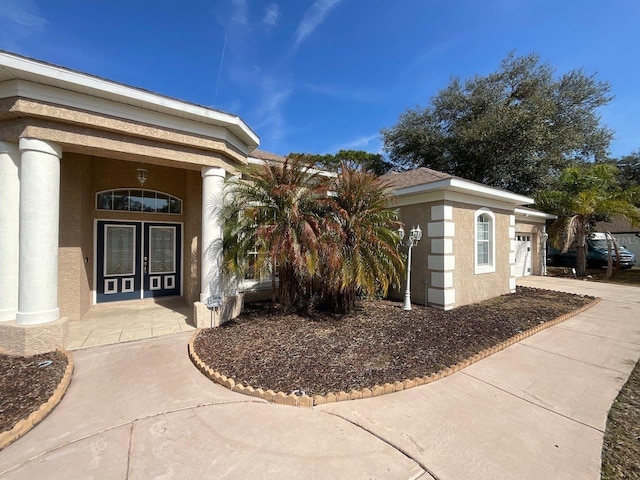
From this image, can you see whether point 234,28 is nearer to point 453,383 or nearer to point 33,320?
point 33,320

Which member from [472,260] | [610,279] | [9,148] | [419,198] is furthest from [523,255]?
[9,148]

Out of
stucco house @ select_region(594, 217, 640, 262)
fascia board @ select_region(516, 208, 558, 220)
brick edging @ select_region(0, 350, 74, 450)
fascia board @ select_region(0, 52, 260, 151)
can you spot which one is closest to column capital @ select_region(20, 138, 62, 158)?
fascia board @ select_region(0, 52, 260, 151)

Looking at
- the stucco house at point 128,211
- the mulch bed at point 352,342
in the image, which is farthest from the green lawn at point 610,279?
the mulch bed at point 352,342

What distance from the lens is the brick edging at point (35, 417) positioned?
282 centimetres

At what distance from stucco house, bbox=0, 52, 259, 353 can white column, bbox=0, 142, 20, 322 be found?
0.01 meters

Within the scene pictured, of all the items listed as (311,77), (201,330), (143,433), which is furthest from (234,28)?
(143,433)

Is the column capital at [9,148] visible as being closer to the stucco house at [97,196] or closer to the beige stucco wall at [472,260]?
the stucco house at [97,196]

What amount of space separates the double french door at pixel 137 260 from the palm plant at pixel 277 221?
3.43 m

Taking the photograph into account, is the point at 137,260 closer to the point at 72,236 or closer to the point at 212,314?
the point at 72,236

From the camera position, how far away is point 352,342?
5359mm

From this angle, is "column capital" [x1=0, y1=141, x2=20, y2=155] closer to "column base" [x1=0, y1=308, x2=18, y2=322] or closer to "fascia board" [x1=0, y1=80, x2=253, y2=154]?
"fascia board" [x1=0, y1=80, x2=253, y2=154]

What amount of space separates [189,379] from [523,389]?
4.83m

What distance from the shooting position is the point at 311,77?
12.9 meters

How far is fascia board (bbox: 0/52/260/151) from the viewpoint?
14.6 ft
